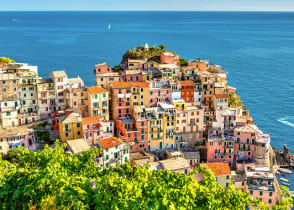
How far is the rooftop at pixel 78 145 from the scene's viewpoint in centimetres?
5105

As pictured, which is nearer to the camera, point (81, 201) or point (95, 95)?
point (81, 201)

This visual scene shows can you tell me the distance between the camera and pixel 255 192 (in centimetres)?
5188

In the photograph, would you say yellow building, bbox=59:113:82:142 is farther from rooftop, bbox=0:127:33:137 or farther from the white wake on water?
the white wake on water

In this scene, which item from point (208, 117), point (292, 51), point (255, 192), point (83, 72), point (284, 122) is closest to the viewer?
point (255, 192)

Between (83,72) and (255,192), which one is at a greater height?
(83,72)

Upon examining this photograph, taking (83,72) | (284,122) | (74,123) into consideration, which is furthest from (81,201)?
(83,72)

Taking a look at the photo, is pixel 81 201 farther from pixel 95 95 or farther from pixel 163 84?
pixel 163 84

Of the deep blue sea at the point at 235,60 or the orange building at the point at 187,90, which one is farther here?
the deep blue sea at the point at 235,60

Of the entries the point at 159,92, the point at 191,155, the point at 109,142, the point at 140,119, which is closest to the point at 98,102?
the point at 140,119

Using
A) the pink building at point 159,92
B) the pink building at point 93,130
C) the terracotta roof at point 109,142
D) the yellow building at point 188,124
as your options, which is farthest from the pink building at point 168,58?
the terracotta roof at point 109,142

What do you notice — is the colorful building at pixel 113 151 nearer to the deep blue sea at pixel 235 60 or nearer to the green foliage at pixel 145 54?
the green foliage at pixel 145 54

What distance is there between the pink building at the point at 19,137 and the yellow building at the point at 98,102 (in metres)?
11.2

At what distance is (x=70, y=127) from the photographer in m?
56.9

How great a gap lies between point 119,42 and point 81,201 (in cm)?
16895
